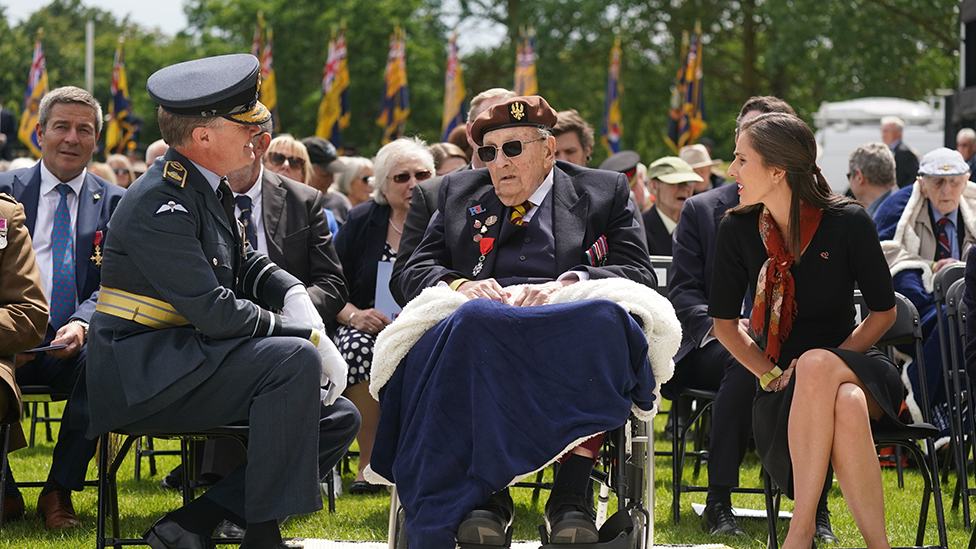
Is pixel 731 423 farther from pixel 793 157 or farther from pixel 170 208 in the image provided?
pixel 170 208

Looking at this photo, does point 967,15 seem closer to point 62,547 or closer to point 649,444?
point 649,444

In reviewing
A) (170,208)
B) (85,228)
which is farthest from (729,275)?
(85,228)

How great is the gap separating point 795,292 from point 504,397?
4.55 ft

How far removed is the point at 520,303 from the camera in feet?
13.4

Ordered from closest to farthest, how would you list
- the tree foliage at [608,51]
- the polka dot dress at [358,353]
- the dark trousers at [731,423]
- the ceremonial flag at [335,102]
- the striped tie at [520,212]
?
the striped tie at [520,212], the dark trousers at [731,423], the polka dot dress at [358,353], the ceremonial flag at [335,102], the tree foliage at [608,51]

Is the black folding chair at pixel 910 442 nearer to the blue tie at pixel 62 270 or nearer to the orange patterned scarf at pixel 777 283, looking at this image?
the orange patterned scarf at pixel 777 283

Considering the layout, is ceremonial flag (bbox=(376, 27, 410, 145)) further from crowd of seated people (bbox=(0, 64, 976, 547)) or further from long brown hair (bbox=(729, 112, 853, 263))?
long brown hair (bbox=(729, 112, 853, 263))

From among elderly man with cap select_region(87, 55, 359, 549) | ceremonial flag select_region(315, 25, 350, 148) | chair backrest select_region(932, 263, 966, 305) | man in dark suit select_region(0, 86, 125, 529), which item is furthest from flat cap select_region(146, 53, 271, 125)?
ceremonial flag select_region(315, 25, 350, 148)

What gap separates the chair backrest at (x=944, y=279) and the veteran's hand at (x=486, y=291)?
2423mm

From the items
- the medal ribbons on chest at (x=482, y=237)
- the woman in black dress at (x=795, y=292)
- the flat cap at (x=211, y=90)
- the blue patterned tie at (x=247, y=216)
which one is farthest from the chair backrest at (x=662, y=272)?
the flat cap at (x=211, y=90)

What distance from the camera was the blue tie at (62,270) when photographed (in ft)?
17.3

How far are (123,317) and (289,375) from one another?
625mm

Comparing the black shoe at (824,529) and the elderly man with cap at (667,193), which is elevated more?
the elderly man with cap at (667,193)

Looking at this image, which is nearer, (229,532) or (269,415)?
(269,415)
